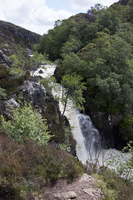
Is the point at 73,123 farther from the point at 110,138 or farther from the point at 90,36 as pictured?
the point at 90,36

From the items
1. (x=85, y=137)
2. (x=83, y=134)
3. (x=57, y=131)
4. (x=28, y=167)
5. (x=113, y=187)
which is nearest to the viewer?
(x=28, y=167)

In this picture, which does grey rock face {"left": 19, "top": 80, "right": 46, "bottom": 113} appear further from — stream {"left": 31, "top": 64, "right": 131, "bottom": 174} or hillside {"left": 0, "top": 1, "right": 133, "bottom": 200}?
stream {"left": 31, "top": 64, "right": 131, "bottom": 174}

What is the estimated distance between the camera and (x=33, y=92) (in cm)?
1344

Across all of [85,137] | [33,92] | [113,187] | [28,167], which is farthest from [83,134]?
[28,167]

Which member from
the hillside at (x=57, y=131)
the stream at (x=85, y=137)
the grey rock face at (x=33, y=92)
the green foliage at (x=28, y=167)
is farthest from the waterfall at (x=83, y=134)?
the green foliage at (x=28, y=167)

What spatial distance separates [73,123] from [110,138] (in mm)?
6457

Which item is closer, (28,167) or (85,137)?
(28,167)

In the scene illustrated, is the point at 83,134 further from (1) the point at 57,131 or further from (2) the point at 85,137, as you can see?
(1) the point at 57,131

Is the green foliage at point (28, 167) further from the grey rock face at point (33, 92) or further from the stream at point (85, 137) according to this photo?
the stream at point (85, 137)

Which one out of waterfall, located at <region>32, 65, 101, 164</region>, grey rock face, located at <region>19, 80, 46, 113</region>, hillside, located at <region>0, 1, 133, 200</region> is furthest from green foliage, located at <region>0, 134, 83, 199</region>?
waterfall, located at <region>32, 65, 101, 164</region>

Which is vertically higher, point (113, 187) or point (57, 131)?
point (57, 131)

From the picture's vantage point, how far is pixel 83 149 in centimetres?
1593

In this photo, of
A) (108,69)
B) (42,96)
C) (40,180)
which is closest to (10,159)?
(40,180)

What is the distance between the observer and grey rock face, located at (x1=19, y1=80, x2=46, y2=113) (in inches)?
510
